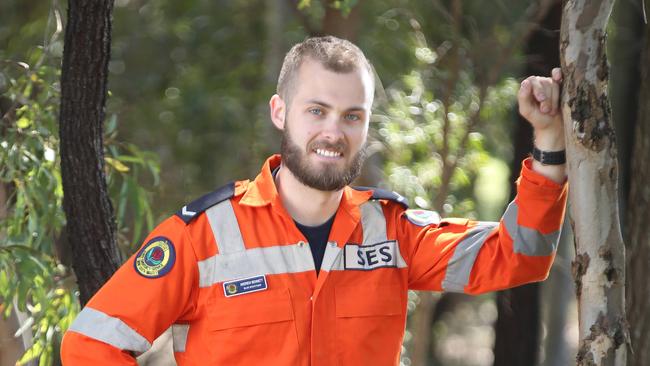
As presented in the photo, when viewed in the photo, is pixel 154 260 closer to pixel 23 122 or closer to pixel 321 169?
pixel 321 169

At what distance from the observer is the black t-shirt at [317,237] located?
333cm

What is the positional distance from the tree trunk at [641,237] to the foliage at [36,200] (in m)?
2.01

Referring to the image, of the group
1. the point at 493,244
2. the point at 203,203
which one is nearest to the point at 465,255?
the point at 493,244

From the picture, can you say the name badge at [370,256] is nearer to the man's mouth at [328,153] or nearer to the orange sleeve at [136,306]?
the man's mouth at [328,153]

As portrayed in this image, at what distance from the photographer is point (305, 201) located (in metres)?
3.34

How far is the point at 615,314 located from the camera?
2.98 meters

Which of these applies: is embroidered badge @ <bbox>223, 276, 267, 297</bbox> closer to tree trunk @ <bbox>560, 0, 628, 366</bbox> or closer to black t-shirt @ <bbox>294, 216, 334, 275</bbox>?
black t-shirt @ <bbox>294, 216, 334, 275</bbox>

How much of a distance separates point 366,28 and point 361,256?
237 inches

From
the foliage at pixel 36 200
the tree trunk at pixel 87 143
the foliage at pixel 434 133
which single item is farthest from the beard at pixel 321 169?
the foliage at pixel 434 133

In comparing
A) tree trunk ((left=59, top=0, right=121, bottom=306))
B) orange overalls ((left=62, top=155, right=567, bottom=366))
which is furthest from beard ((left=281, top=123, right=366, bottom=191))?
tree trunk ((left=59, top=0, right=121, bottom=306))

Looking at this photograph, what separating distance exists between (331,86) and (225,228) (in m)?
0.51

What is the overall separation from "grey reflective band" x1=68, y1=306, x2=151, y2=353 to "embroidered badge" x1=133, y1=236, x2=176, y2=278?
152mm

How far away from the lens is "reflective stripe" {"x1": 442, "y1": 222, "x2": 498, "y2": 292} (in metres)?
3.36

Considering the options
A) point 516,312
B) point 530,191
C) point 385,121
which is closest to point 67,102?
point 530,191
